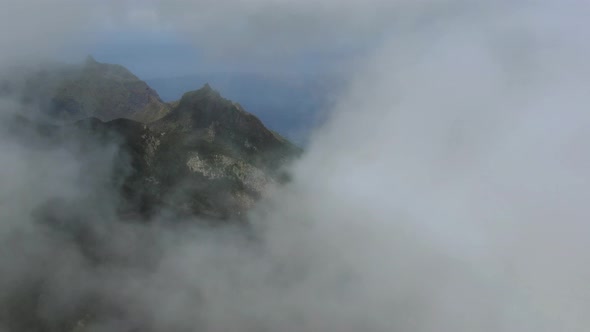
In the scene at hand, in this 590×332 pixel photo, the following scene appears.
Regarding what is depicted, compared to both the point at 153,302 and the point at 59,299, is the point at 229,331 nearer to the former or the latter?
the point at 153,302

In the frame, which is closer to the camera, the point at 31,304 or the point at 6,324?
the point at 6,324

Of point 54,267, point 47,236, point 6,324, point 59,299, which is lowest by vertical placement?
point 6,324

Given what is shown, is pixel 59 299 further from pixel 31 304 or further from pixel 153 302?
pixel 153 302

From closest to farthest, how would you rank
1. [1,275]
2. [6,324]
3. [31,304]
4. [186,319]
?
1. [6,324]
2. [31,304]
3. [1,275]
4. [186,319]

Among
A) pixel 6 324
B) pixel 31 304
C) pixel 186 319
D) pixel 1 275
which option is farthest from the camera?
pixel 186 319

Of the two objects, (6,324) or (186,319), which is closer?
(6,324)

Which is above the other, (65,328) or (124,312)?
(124,312)

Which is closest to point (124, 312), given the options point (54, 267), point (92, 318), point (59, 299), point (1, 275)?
point (92, 318)

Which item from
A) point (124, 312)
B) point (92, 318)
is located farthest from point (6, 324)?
point (124, 312)

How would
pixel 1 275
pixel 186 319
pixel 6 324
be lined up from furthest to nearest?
pixel 186 319 < pixel 1 275 < pixel 6 324
